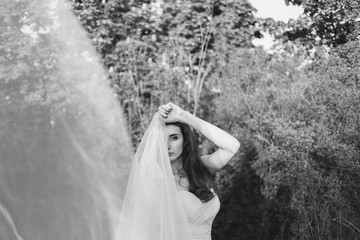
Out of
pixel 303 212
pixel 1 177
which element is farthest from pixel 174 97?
pixel 1 177

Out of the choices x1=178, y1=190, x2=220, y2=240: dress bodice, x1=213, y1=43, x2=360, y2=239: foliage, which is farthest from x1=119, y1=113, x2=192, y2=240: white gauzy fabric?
x1=213, y1=43, x2=360, y2=239: foliage

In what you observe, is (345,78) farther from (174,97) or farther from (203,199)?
(174,97)

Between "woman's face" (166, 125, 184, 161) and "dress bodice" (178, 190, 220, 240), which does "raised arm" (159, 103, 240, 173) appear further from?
"dress bodice" (178, 190, 220, 240)

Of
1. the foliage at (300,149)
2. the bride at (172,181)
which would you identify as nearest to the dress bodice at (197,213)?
the bride at (172,181)

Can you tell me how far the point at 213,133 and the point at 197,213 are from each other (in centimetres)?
43

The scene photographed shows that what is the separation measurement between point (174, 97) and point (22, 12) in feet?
12.4

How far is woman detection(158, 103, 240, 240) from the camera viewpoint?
247 centimetres

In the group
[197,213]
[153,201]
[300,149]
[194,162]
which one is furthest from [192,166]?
[300,149]

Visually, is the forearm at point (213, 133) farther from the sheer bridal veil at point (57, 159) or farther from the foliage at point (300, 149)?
the foliage at point (300, 149)

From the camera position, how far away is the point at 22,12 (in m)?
3.21

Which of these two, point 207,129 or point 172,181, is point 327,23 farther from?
point 172,181

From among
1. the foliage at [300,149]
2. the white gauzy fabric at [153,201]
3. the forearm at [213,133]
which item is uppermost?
the forearm at [213,133]

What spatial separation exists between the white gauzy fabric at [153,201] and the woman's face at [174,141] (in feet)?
0.29

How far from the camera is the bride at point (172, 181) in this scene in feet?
7.37
